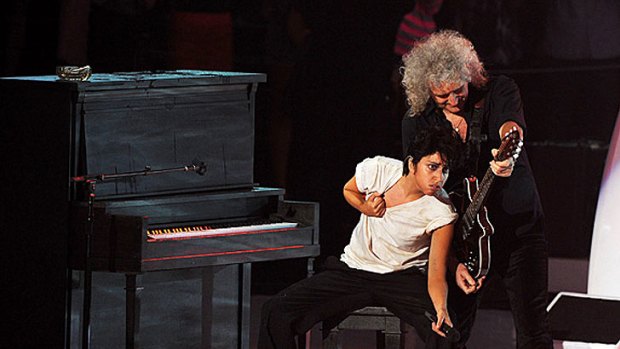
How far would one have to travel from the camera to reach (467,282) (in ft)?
17.5

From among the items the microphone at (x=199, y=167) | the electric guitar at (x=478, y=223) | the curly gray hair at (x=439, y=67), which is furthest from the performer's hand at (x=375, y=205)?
the microphone at (x=199, y=167)

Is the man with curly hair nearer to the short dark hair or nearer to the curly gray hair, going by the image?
the curly gray hair

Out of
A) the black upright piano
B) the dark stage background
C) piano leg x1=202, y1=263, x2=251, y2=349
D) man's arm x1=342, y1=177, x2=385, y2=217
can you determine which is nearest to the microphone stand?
the black upright piano

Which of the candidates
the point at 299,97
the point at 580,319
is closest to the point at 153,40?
the point at 299,97

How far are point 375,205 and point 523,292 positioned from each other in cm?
64

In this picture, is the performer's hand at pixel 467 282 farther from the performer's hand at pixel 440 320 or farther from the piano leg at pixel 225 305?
the piano leg at pixel 225 305

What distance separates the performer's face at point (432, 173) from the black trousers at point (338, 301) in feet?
1.07

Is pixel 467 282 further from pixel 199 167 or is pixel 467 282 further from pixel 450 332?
pixel 199 167

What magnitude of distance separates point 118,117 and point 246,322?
111cm

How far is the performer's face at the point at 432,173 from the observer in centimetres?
531

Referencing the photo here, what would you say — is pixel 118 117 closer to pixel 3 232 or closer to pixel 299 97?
pixel 3 232

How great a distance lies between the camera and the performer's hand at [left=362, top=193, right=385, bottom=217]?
5.39 meters

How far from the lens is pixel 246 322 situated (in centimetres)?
632

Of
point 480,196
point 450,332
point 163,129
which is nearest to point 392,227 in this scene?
point 480,196
